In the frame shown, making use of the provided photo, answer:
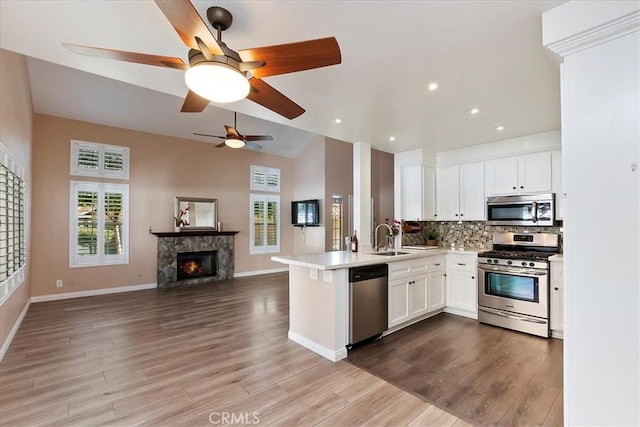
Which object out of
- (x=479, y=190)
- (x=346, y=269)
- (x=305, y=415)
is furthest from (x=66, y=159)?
(x=479, y=190)

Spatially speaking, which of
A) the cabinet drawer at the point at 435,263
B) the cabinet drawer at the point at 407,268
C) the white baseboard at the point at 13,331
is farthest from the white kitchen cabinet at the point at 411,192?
the white baseboard at the point at 13,331

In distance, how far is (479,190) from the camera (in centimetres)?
455

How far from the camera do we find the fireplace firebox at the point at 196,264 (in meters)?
6.63

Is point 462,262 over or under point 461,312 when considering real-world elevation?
over

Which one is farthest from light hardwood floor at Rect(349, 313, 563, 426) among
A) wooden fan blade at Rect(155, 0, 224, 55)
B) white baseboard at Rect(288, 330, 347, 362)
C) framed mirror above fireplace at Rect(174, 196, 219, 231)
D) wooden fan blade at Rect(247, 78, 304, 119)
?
framed mirror above fireplace at Rect(174, 196, 219, 231)

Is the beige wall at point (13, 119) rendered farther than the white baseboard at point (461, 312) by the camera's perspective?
No

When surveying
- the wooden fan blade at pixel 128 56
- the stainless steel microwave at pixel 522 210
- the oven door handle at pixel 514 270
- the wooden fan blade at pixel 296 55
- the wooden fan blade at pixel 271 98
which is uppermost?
the wooden fan blade at pixel 128 56

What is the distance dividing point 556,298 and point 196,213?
6.47 metres

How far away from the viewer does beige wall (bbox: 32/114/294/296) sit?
5.16 metres

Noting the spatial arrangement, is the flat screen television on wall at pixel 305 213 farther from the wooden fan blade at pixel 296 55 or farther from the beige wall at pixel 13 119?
the wooden fan blade at pixel 296 55

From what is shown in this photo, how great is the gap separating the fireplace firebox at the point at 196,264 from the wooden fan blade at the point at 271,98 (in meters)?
5.22

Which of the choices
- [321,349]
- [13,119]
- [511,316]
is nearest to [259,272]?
[321,349]

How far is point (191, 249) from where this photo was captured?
260 inches

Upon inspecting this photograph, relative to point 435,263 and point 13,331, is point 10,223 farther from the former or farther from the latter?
point 435,263
